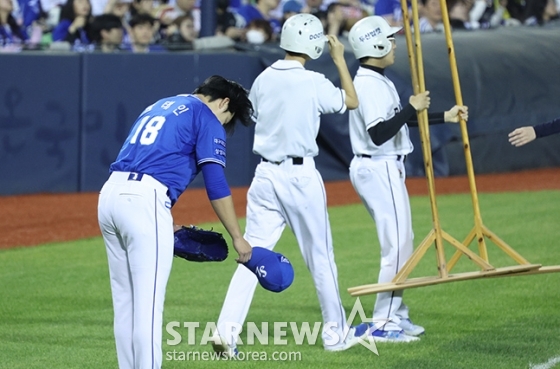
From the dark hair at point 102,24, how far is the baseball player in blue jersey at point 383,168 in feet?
28.8

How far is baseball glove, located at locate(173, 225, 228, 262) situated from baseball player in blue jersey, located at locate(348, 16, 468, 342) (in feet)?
5.40

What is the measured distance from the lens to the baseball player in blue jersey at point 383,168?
22.9 ft

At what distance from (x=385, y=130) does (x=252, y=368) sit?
71.3 inches

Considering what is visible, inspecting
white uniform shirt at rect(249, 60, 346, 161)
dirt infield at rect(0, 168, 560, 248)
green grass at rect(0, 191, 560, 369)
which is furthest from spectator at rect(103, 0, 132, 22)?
white uniform shirt at rect(249, 60, 346, 161)

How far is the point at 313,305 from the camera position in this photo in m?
8.34

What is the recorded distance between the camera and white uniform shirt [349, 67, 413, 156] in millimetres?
6930

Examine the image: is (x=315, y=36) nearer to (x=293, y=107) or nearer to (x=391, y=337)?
(x=293, y=107)

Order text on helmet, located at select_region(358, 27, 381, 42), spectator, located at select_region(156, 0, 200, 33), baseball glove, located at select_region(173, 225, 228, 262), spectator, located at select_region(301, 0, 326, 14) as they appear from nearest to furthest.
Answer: baseball glove, located at select_region(173, 225, 228, 262)
text on helmet, located at select_region(358, 27, 381, 42)
spectator, located at select_region(156, 0, 200, 33)
spectator, located at select_region(301, 0, 326, 14)

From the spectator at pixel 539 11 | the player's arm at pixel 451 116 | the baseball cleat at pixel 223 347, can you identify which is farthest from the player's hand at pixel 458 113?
the spectator at pixel 539 11

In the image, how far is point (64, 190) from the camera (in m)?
15.1

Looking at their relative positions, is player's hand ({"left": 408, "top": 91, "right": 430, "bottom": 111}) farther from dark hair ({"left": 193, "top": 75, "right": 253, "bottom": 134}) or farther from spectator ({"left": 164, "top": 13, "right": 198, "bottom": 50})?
spectator ({"left": 164, "top": 13, "right": 198, "bottom": 50})

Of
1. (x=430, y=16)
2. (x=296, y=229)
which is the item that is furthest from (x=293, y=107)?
(x=430, y=16)

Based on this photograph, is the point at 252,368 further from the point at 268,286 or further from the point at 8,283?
the point at 8,283

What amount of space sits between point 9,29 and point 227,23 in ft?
12.1
